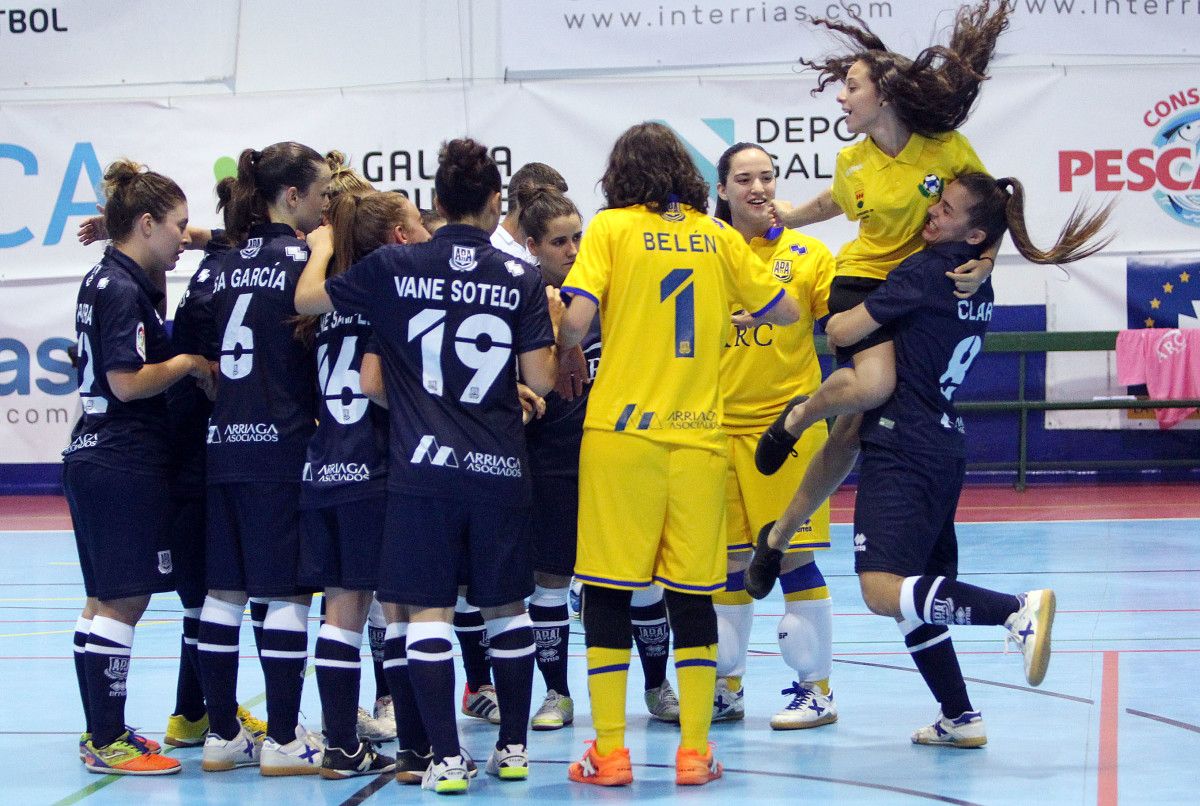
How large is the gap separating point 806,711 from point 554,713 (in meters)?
0.91

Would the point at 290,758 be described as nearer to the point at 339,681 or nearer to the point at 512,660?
the point at 339,681

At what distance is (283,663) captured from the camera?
4.39 meters

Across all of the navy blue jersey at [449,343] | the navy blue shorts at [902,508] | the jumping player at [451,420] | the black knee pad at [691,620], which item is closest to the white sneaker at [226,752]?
the jumping player at [451,420]

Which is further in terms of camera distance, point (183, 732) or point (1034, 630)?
point (183, 732)

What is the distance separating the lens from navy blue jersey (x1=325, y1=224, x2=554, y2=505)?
4129mm

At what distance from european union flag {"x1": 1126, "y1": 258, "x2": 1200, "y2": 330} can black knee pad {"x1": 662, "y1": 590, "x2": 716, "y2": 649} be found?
8516mm

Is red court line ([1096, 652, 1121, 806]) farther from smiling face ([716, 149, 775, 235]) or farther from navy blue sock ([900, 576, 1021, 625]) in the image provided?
smiling face ([716, 149, 775, 235])

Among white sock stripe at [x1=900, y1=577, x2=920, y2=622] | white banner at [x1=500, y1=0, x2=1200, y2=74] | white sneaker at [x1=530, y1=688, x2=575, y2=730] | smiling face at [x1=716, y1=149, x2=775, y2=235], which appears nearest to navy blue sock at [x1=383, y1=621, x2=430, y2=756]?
white sneaker at [x1=530, y1=688, x2=575, y2=730]

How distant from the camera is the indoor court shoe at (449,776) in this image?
4113 mm

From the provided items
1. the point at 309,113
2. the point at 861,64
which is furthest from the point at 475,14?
the point at 861,64

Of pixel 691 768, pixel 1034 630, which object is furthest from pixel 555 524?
pixel 1034 630

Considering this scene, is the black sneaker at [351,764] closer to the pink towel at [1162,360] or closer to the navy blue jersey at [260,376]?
the navy blue jersey at [260,376]

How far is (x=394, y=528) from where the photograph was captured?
4.14 meters

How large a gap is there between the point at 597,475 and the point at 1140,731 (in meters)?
2.10
